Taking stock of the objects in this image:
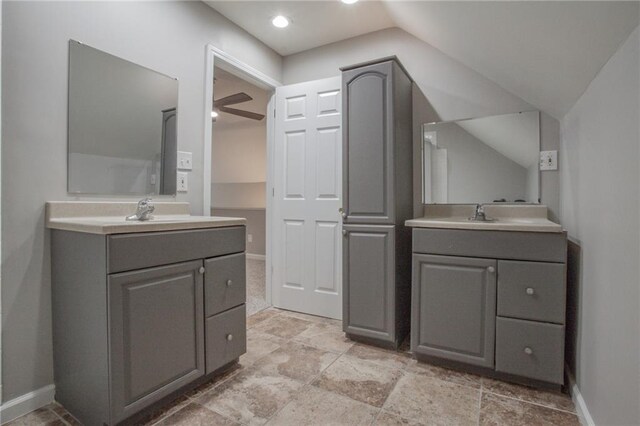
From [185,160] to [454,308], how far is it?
186cm

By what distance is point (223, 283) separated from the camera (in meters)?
1.69

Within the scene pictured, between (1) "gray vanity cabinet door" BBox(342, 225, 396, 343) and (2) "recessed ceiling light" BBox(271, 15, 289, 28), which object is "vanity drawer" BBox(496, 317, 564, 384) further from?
(2) "recessed ceiling light" BBox(271, 15, 289, 28)

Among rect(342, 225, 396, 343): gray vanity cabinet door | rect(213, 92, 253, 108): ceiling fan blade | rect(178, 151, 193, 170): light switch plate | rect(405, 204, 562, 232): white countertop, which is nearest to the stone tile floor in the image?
rect(342, 225, 396, 343): gray vanity cabinet door

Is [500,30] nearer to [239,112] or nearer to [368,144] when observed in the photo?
[368,144]

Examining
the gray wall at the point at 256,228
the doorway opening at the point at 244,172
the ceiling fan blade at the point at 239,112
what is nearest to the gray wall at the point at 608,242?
the ceiling fan blade at the point at 239,112

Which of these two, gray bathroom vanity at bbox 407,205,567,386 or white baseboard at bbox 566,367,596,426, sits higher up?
gray bathroom vanity at bbox 407,205,567,386

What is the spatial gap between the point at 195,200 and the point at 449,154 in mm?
1807

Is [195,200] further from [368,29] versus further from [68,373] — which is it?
[368,29]

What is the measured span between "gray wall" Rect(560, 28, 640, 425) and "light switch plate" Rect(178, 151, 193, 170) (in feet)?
7.00

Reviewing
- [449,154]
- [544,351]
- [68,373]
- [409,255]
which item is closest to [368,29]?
[449,154]

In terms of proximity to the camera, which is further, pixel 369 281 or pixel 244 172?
pixel 244 172

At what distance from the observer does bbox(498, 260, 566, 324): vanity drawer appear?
1.57 meters

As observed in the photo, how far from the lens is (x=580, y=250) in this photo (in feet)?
4.99

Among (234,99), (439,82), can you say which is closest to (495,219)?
(439,82)
